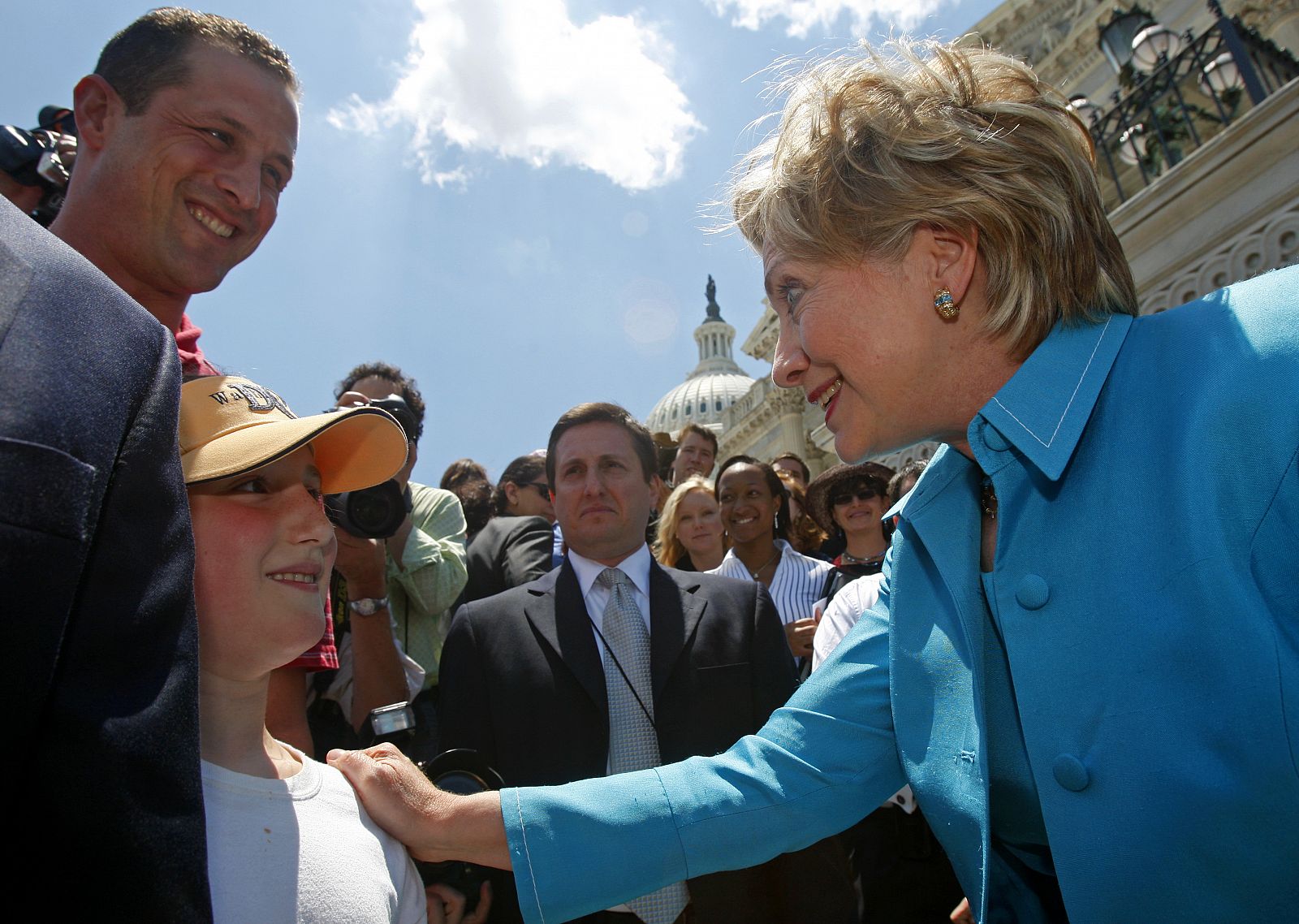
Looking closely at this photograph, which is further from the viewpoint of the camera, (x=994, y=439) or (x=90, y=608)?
(x=994, y=439)

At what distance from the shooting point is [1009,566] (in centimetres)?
163

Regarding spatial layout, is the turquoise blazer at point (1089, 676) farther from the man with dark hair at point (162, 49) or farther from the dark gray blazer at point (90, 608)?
the man with dark hair at point (162, 49)

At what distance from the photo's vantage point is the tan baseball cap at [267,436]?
1.52 m

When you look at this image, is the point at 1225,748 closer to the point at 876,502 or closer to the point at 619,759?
the point at 619,759

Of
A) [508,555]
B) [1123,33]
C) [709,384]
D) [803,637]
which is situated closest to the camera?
[803,637]

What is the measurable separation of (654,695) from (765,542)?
2.63 meters

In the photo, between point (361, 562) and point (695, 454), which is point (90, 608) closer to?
point (361, 562)

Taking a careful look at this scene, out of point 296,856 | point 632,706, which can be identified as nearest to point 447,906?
point 296,856

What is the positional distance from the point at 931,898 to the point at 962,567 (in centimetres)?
234

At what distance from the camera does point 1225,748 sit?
1.31 metres

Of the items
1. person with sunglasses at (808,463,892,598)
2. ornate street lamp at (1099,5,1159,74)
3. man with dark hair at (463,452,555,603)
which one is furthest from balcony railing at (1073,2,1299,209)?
man with dark hair at (463,452,555,603)

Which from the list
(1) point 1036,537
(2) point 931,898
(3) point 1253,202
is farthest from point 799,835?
(3) point 1253,202

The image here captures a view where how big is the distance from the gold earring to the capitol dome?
2805 inches

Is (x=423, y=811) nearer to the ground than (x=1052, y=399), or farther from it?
nearer to the ground
